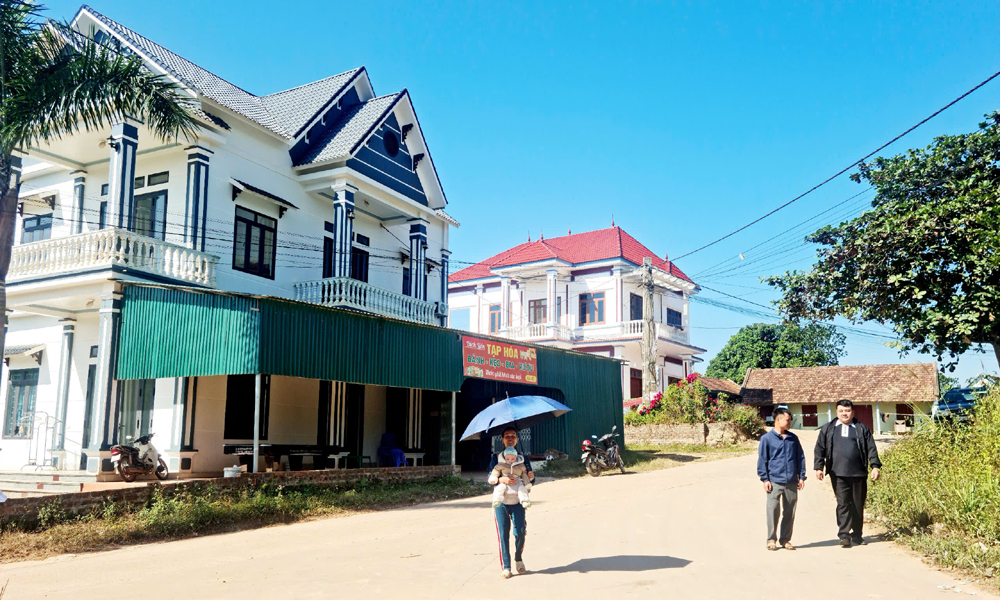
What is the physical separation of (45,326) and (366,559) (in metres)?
13.3

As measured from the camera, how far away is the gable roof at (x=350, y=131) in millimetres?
19431

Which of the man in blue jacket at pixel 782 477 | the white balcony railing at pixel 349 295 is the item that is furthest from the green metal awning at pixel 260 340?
the man in blue jacket at pixel 782 477

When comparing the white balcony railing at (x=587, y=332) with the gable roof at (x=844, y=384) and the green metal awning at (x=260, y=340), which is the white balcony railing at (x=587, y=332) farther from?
the green metal awning at (x=260, y=340)

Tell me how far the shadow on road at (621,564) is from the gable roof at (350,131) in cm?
1319

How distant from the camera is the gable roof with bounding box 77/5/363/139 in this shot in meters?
17.6

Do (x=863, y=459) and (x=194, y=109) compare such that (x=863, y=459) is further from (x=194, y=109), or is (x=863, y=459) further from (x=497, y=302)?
(x=497, y=302)

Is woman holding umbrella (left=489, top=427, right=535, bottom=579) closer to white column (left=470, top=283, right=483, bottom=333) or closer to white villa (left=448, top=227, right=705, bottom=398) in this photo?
white villa (left=448, top=227, right=705, bottom=398)

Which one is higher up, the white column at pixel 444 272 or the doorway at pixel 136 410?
the white column at pixel 444 272

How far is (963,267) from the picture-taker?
45.0 feet

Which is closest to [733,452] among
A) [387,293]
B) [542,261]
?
[387,293]

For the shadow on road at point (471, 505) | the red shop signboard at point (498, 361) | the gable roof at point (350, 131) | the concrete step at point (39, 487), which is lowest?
the shadow on road at point (471, 505)

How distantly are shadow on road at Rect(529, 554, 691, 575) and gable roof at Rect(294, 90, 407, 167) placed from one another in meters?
13.2

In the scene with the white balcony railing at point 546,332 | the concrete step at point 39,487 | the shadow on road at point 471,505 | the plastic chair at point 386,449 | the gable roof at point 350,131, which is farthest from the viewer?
the white balcony railing at point 546,332

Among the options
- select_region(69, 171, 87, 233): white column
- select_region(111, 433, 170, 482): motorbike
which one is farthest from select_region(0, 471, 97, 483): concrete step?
select_region(69, 171, 87, 233): white column
